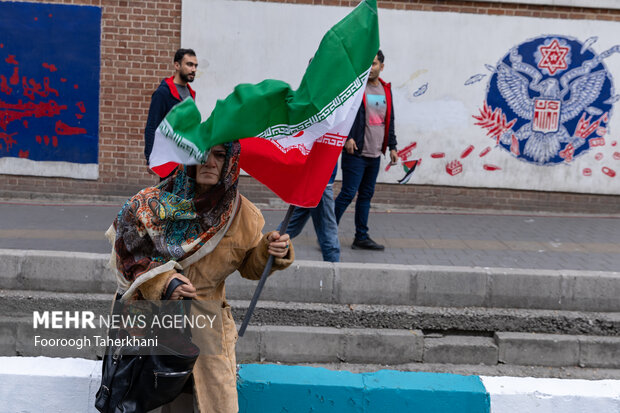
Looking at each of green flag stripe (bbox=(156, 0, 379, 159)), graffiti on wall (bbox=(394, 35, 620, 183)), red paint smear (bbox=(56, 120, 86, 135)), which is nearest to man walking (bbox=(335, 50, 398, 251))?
graffiti on wall (bbox=(394, 35, 620, 183))

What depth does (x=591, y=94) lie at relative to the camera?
33.1 feet

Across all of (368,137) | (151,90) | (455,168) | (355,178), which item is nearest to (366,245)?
(355,178)

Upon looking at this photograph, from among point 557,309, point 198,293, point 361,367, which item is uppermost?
point 198,293

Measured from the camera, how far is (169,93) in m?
6.38

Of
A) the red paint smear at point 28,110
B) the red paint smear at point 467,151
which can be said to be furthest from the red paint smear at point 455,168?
the red paint smear at point 28,110

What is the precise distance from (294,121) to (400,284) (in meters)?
2.70

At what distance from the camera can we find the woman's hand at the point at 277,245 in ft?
9.20

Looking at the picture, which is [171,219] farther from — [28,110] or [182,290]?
[28,110]

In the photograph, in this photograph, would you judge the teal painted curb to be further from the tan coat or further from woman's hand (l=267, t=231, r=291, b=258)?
woman's hand (l=267, t=231, r=291, b=258)

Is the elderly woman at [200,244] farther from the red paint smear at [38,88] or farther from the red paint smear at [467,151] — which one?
the red paint smear at [38,88]

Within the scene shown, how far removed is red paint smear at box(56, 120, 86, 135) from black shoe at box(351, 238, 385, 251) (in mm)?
4857

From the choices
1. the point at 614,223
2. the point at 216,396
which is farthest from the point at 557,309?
the point at 614,223

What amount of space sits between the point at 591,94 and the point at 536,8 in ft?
4.99

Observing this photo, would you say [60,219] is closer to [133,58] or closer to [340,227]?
[133,58]
